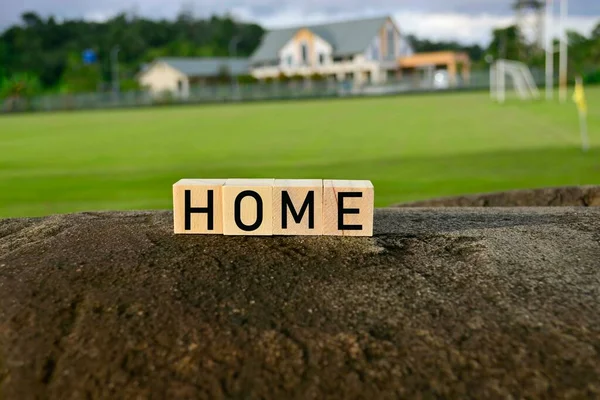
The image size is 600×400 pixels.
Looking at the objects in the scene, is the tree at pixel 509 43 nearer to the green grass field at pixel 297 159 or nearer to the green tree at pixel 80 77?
the green tree at pixel 80 77

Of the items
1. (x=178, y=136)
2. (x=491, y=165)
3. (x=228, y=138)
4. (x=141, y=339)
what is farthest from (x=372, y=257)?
(x=178, y=136)

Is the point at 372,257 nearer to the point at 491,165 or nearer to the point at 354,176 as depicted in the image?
the point at 354,176

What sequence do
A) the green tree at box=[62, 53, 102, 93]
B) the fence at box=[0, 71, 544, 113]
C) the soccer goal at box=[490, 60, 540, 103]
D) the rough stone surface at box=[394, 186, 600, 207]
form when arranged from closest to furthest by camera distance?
the rough stone surface at box=[394, 186, 600, 207]
the soccer goal at box=[490, 60, 540, 103]
the fence at box=[0, 71, 544, 113]
the green tree at box=[62, 53, 102, 93]

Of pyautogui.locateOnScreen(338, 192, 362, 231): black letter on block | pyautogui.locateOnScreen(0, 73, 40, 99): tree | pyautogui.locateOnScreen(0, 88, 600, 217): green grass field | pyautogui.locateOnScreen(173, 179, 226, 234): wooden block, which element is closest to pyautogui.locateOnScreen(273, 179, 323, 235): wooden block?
pyautogui.locateOnScreen(338, 192, 362, 231): black letter on block

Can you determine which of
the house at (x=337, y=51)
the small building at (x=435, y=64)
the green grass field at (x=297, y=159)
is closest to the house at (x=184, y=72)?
the house at (x=337, y=51)

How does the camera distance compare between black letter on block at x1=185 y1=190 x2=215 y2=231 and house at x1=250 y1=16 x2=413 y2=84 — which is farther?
house at x1=250 y1=16 x2=413 y2=84

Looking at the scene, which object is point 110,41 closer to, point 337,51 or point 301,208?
point 337,51

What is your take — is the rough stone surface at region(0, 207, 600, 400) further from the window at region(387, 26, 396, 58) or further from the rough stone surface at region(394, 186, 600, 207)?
the window at region(387, 26, 396, 58)
